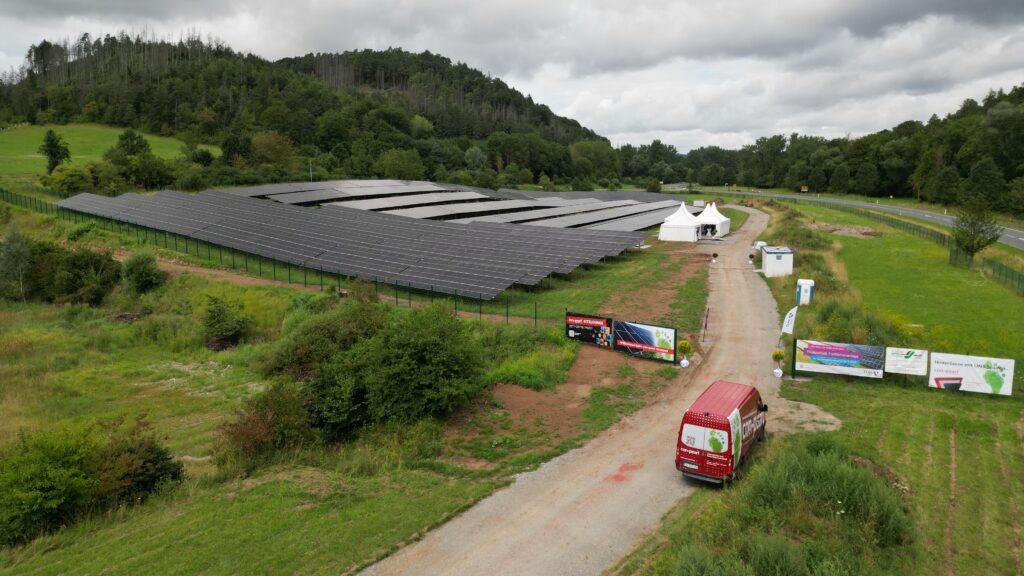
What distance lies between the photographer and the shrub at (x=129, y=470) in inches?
613

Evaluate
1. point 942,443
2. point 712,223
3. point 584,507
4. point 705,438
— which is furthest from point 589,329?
point 712,223

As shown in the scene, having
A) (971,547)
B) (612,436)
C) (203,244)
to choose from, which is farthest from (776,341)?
(203,244)

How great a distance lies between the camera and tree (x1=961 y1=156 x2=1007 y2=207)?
77.8 metres

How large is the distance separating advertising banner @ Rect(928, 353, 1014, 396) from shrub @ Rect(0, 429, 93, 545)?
2892 centimetres

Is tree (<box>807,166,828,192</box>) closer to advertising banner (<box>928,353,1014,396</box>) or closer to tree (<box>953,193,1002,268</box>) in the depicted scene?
tree (<box>953,193,1002,268</box>)

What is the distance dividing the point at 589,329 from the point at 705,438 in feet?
43.2

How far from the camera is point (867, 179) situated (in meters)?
115

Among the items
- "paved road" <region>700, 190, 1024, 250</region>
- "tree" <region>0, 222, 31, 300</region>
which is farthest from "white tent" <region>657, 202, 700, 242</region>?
"tree" <region>0, 222, 31, 300</region>

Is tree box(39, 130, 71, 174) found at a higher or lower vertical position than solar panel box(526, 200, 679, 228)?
higher

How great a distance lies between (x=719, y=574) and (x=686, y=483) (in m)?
6.52

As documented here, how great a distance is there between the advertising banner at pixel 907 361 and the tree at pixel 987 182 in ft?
234

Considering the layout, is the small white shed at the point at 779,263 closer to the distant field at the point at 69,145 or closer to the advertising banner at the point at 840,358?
the advertising banner at the point at 840,358

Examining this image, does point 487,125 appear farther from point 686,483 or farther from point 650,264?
point 686,483

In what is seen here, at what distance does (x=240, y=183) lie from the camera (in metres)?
81.9
